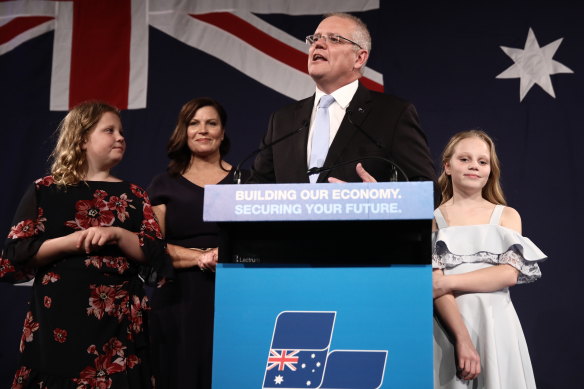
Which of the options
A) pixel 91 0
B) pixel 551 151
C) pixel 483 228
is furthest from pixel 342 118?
pixel 91 0

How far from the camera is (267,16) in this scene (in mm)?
4113

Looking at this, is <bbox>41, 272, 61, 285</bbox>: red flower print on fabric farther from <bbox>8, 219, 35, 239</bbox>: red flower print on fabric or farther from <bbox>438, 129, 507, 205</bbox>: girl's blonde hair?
<bbox>438, 129, 507, 205</bbox>: girl's blonde hair

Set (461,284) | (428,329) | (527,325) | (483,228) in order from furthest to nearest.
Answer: (527,325) → (483,228) → (461,284) → (428,329)

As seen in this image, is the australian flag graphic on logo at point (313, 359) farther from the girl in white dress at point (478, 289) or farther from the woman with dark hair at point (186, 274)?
the woman with dark hair at point (186, 274)

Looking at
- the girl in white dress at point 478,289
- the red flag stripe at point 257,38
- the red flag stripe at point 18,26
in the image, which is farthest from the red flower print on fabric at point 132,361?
the red flag stripe at point 18,26

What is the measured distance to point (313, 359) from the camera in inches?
53.4

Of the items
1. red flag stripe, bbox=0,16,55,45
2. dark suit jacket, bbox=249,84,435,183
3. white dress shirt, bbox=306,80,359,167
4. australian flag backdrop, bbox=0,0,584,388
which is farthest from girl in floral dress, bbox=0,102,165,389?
red flag stripe, bbox=0,16,55,45

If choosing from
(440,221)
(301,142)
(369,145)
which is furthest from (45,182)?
(440,221)

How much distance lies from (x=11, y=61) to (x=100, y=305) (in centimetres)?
261

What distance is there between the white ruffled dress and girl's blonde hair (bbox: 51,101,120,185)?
140cm

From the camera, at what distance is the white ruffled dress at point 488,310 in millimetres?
2182

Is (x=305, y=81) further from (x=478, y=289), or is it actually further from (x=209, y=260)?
(x=478, y=289)

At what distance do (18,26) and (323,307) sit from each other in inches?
148

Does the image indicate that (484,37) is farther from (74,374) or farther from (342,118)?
(74,374)
